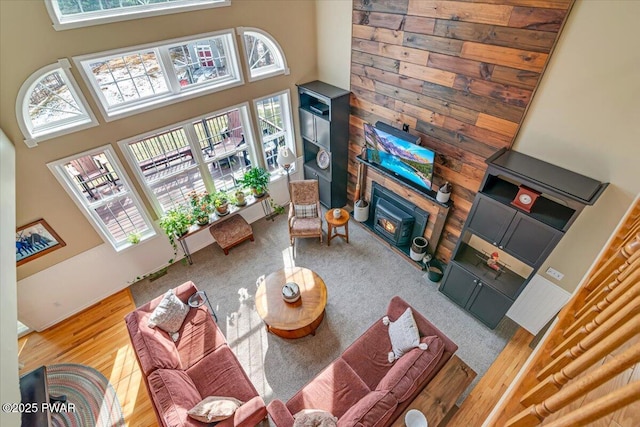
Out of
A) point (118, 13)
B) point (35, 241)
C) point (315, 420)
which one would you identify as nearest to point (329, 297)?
point (315, 420)

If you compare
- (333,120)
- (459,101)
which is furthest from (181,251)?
(459,101)

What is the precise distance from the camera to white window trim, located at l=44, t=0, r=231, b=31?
293 centimetres

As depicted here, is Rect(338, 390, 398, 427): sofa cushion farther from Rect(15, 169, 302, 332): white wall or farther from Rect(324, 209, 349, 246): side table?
Rect(15, 169, 302, 332): white wall

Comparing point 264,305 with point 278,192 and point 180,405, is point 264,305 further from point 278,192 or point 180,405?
point 278,192

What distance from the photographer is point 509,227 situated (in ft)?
10.3

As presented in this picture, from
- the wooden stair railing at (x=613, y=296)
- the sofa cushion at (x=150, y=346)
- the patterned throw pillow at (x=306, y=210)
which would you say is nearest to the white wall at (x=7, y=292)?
the sofa cushion at (x=150, y=346)

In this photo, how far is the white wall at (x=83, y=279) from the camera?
13.0 feet

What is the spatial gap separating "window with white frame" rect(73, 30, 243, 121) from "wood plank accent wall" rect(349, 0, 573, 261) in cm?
187

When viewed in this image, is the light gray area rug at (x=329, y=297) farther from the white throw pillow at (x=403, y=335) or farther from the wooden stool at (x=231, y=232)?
the white throw pillow at (x=403, y=335)

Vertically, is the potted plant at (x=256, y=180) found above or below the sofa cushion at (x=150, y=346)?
above

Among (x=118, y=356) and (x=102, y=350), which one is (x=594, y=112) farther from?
(x=102, y=350)

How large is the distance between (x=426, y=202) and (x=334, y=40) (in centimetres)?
278

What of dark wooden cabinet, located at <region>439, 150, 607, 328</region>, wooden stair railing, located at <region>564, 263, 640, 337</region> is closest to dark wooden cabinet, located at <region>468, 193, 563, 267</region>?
dark wooden cabinet, located at <region>439, 150, 607, 328</region>

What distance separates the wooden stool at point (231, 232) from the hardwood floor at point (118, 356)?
5.01ft
